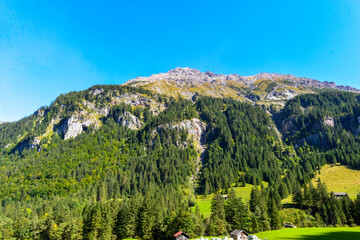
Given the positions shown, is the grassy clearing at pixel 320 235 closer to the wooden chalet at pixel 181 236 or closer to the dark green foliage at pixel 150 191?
the dark green foliage at pixel 150 191

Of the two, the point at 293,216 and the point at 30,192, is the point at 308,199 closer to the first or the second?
the point at 293,216

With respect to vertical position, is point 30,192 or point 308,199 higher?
point 30,192

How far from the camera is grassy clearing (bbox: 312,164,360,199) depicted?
11772 cm

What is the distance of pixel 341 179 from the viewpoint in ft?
443

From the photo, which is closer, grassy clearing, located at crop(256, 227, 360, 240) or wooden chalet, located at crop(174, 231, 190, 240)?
grassy clearing, located at crop(256, 227, 360, 240)

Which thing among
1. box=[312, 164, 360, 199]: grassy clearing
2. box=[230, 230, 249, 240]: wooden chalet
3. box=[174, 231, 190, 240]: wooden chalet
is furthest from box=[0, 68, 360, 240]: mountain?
box=[230, 230, 249, 240]: wooden chalet

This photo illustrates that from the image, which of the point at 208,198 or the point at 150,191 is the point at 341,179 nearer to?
the point at 208,198

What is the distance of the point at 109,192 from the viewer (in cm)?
14025

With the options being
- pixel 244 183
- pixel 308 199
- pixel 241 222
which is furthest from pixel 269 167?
pixel 241 222

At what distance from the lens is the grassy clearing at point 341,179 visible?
118 meters

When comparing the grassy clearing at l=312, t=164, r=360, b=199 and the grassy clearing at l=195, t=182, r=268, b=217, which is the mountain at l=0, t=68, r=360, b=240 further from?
the grassy clearing at l=312, t=164, r=360, b=199

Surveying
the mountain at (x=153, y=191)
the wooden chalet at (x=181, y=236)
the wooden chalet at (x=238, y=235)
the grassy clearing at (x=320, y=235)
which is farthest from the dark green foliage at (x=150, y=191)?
the grassy clearing at (x=320, y=235)

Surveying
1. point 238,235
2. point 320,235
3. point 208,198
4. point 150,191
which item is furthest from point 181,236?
point 208,198

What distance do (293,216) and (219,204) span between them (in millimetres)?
40818
